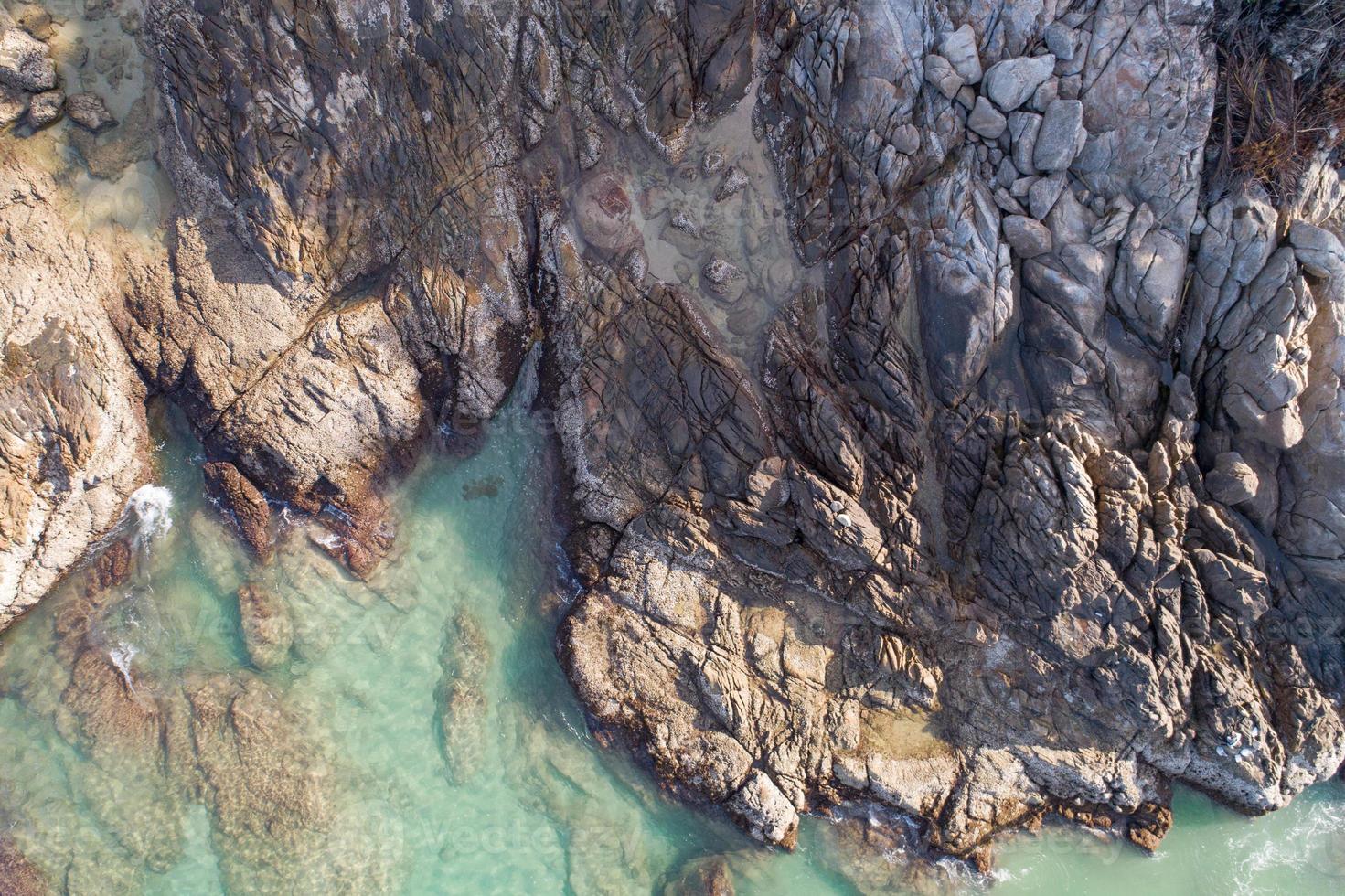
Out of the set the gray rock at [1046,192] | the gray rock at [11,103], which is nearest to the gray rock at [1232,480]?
the gray rock at [1046,192]

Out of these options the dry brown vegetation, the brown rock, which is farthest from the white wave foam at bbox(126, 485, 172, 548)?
the dry brown vegetation

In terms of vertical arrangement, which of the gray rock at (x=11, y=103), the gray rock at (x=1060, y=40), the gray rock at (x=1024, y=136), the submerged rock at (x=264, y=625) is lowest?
the submerged rock at (x=264, y=625)

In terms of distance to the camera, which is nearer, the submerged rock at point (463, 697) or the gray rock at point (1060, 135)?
the gray rock at point (1060, 135)

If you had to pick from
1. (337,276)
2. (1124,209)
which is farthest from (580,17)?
(1124,209)

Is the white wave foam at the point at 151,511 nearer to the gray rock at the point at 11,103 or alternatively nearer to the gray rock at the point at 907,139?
the gray rock at the point at 11,103

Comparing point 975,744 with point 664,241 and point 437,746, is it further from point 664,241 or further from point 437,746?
point 664,241

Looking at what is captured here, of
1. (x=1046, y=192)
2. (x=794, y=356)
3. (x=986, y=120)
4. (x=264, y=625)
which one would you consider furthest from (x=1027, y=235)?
(x=264, y=625)

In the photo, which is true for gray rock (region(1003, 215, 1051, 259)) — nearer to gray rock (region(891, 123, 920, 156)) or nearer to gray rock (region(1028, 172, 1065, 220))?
gray rock (region(1028, 172, 1065, 220))
